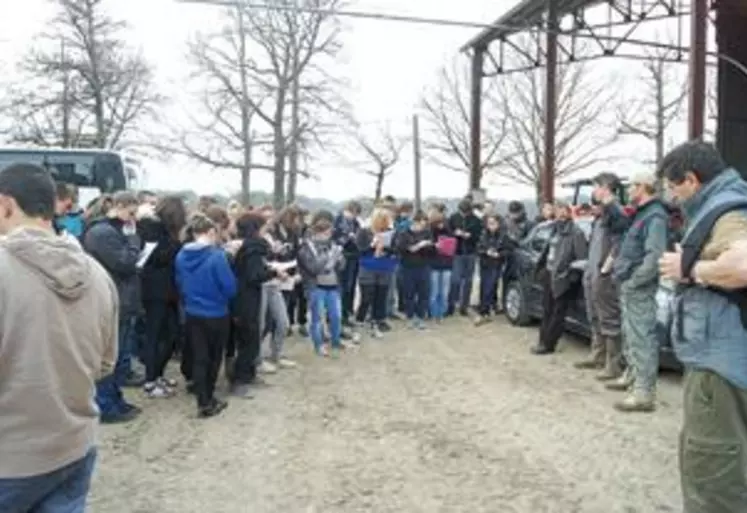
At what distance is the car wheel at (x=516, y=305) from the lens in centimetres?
1305

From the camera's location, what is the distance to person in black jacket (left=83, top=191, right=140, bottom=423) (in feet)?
24.6

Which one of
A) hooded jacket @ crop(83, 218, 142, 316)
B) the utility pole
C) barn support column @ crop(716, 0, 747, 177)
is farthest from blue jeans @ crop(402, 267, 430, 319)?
the utility pole

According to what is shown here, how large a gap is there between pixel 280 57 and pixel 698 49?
2600cm

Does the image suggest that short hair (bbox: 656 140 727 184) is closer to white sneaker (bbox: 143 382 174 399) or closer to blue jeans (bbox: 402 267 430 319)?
white sneaker (bbox: 143 382 174 399)

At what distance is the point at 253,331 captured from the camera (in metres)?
8.74

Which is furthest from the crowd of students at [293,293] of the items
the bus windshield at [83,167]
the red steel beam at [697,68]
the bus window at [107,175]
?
the bus windshield at [83,167]

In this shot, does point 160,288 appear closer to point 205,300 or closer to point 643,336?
point 205,300

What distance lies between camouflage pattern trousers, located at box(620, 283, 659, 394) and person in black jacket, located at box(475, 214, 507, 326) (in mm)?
5812

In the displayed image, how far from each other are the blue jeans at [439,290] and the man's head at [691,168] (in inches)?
366

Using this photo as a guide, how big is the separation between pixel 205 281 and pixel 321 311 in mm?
3297

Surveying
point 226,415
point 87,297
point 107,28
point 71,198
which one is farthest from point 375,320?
point 107,28

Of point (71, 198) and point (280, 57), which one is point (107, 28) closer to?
point (280, 57)

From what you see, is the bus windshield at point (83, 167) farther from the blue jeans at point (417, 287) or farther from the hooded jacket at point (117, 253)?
the hooded jacket at point (117, 253)

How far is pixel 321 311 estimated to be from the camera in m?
10.7
